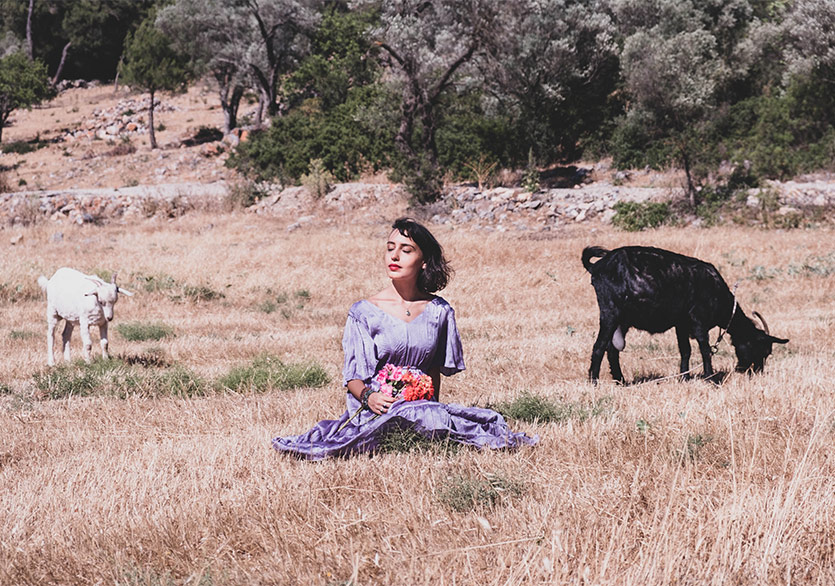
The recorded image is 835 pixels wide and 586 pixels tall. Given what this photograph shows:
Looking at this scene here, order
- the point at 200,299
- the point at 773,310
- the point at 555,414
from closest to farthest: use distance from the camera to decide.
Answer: the point at 555,414 < the point at 773,310 < the point at 200,299

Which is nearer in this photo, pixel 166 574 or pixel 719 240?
pixel 166 574

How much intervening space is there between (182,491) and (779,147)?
30398mm

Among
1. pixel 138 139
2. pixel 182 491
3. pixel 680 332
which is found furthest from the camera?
pixel 138 139

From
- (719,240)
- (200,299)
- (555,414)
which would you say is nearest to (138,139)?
(200,299)

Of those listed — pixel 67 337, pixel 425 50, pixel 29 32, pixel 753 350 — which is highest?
pixel 29 32

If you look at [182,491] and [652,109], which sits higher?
[652,109]

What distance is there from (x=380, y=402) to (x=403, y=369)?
0.96 feet

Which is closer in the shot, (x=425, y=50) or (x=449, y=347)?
(x=449, y=347)

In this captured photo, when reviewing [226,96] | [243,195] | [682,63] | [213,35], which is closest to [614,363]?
[243,195]

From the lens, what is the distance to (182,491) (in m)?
4.29

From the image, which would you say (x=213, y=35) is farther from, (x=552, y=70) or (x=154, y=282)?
(x=154, y=282)

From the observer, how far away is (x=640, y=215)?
22.8m

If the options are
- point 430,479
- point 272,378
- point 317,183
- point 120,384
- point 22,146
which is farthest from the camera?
point 22,146

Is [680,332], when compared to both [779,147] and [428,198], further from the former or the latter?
[779,147]
